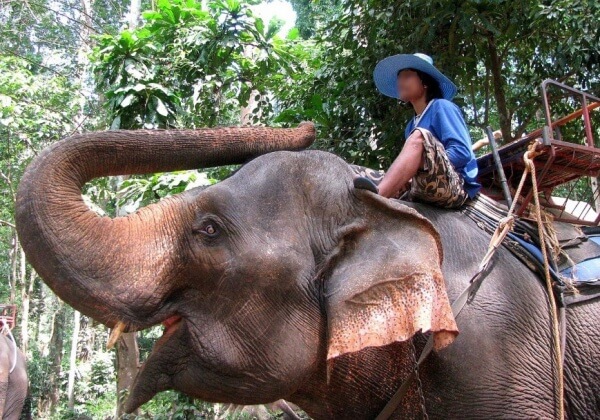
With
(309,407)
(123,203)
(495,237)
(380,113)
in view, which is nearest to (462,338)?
(495,237)

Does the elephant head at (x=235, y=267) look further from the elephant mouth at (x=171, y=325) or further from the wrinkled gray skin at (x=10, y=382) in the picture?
the wrinkled gray skin at (x=10, y=382)

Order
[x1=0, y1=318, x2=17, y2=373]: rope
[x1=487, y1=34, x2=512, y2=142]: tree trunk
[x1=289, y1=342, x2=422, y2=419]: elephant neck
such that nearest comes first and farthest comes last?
1. [x1=289, y1=342, x2=422, y2=419]: elephant neck
2. [x1=487, y1=34, x2=512, y2=142]: tree trunk
3. [x1=0, y1=318, x2=17, y2=373]: rope

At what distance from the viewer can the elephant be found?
196cm

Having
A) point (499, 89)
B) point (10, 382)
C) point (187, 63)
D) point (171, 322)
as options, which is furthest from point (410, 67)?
point (10, 382)

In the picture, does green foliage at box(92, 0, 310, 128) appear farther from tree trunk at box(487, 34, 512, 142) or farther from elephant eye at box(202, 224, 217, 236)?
elephant eye at box(202, 224, 217, 236)

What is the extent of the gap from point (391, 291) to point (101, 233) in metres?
0.93

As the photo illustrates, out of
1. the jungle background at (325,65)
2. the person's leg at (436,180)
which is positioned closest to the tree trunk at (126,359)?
the jungle background at (325,65)

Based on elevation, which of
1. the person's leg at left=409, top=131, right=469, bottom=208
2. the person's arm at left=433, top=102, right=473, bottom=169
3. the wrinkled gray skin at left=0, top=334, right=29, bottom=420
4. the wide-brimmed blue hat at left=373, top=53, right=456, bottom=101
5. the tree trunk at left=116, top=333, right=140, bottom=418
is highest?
the wide-brimmed blue hat at left=373, top=53, right=456, bottom=101

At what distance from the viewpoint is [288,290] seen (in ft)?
6.85

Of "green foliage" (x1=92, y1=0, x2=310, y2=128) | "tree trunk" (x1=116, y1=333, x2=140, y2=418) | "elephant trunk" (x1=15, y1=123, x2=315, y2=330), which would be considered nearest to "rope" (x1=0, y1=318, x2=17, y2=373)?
"tree trunk" (x1=116, y1=333, x2=140, y2=418)

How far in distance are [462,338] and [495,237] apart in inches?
16.7

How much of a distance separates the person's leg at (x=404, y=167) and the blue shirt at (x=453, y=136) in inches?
10.3

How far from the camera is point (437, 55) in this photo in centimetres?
588

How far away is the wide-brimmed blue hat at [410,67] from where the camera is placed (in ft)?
9.45
